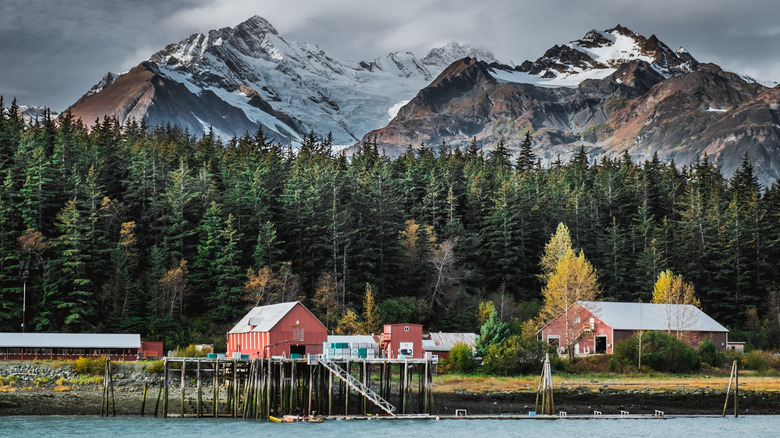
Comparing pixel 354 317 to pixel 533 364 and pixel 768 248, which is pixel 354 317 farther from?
pixel 768 248

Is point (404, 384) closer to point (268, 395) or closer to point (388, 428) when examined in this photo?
point (388, 428)

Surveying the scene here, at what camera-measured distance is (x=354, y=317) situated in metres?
79.4

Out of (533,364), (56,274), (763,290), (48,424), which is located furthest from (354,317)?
(763,290)

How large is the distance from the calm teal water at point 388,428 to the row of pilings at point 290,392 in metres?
2.37

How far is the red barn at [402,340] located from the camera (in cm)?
6328

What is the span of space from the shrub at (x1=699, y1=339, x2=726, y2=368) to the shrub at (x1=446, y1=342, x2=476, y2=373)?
21.2 m

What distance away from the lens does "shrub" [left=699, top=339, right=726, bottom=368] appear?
75250 mm

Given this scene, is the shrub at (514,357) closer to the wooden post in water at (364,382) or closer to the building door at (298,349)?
the building door at (298,349)

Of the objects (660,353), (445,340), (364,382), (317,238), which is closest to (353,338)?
(445,340)

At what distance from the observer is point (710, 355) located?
75.6 meters

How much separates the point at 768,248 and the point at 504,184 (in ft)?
105

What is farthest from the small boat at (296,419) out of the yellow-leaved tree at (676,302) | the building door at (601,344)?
the yellow-leaved tree at (676,302)

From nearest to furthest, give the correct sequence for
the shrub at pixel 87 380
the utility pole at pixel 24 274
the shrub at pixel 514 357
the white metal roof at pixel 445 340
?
the shrub at pixel 87 380
the shrub at pixel 514 357
the utility pole at pixel 24 274
the white metal roof at pixel 445 340

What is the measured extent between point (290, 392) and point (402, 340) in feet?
32.6
